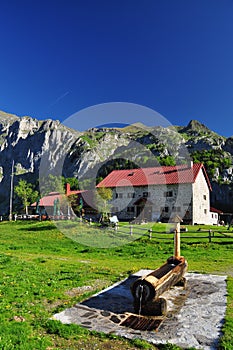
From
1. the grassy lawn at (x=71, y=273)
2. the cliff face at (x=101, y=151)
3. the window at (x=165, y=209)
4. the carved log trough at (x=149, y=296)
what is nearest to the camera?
the grassy lawn at (x=71, y=273)

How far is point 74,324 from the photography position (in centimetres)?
650

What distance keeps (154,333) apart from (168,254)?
12.1 meters

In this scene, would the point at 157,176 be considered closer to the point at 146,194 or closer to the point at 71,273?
the point at 146,194

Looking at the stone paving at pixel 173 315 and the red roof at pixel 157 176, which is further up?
the red roof at pixel 157 176

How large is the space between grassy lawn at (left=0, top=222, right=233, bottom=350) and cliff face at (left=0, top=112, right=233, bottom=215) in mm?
55798

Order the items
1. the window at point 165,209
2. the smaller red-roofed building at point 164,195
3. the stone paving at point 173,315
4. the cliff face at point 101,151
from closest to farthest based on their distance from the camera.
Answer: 1. the stone paving at point 173,315
2. the smaller red-roofed building at point 164,195
3. the window at point 165,209
4. the cliff face at point 101,151

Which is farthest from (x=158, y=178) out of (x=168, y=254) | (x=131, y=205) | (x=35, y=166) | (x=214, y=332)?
(x=35, y=166)

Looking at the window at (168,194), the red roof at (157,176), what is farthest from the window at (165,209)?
the red roof at (157,176)

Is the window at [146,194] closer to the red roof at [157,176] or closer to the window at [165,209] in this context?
the red roof at [157,176]

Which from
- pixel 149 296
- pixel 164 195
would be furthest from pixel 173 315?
pixel 164 195

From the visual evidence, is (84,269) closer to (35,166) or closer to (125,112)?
(125,112)

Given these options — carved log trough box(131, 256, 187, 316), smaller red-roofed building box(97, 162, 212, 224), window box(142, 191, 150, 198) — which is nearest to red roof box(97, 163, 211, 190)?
smaller red-roofed building box(97, 162, 212, 224)

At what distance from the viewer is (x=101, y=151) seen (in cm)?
15138

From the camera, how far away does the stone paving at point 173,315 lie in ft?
19.9
